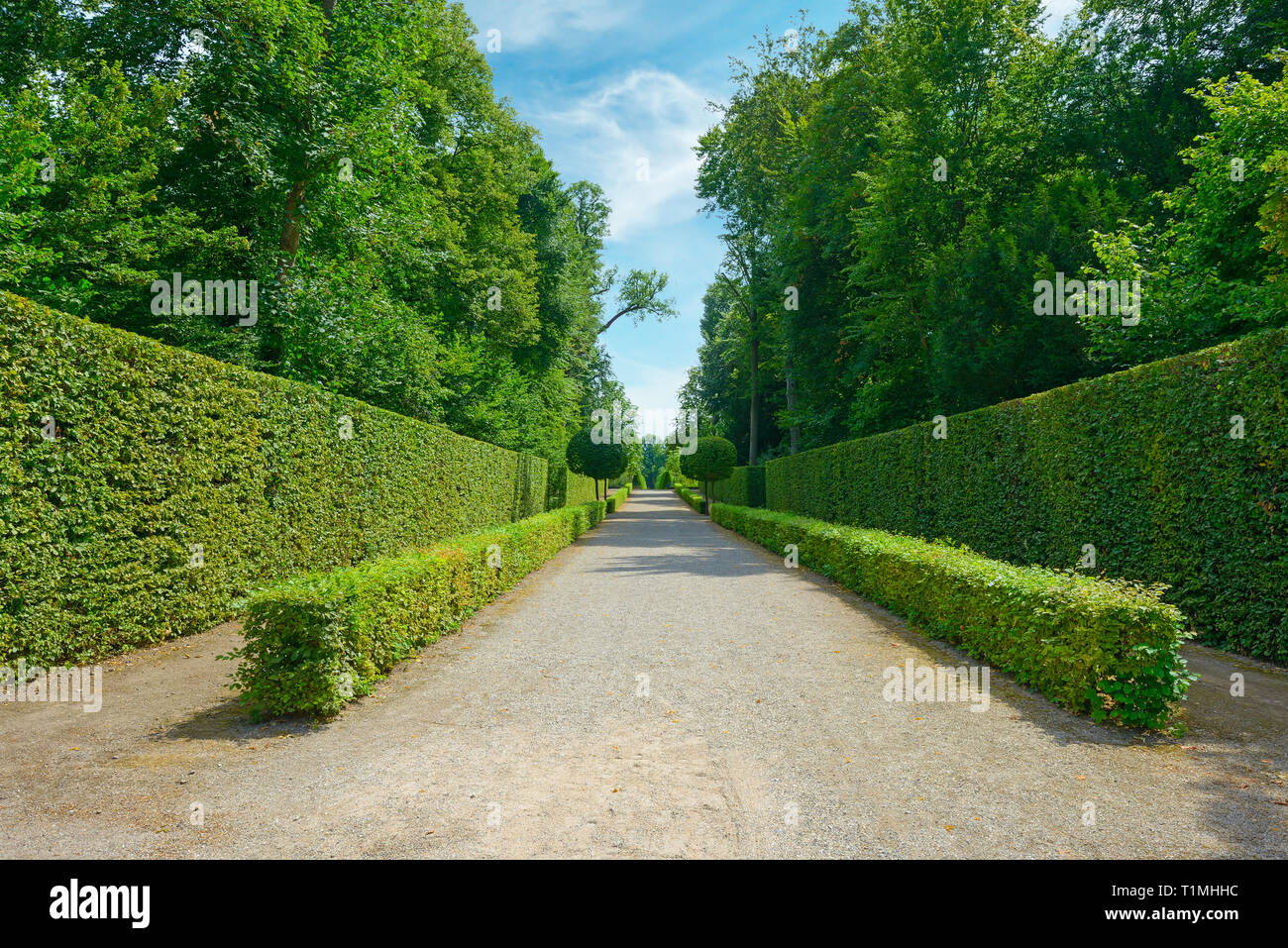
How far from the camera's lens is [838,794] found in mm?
3680

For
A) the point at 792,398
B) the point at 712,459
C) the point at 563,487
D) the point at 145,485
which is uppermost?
the point at 792,398

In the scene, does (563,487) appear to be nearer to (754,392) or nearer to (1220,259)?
(754,392)

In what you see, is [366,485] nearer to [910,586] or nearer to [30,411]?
[30,411]

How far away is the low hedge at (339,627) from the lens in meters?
4.84

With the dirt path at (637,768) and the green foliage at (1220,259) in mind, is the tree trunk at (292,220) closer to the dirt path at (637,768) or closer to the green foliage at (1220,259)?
the dirt path at (637,768)

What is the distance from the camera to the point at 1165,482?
730 cm

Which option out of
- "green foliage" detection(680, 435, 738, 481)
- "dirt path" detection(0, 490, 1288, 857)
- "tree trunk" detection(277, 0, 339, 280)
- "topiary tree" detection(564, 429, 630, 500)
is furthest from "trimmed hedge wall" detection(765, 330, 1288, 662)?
"topiary tree" detection(564, 429, 630, 500)

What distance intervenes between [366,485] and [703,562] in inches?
306

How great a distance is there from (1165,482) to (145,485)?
11104 millimetres

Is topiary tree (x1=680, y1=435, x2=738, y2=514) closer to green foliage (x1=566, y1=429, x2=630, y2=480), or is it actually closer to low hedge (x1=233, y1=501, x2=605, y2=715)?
green foliage (x1=566, y1=429, x2=630, y2=480)

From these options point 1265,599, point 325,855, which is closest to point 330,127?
point 325,855

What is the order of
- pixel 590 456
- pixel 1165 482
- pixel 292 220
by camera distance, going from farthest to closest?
pixel 590 456
pixel 292 220
pixel 1165 482

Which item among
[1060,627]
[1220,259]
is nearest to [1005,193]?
[1220,259]

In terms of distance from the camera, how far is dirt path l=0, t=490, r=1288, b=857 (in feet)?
10.4
